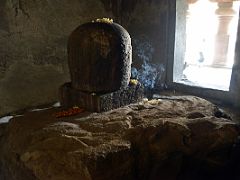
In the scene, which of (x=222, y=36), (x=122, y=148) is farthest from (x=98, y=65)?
(x=222, y=36)

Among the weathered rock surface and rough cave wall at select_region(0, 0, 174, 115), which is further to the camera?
rough cave wall at select_region(0, 0, 174, 115)

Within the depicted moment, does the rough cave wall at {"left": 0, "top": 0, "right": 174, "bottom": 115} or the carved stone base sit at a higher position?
the rough cave wall at {"left": 0, "top": 0, "right": 174, "bottom": 115}

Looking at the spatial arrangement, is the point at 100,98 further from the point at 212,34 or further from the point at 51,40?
the point at 212,34

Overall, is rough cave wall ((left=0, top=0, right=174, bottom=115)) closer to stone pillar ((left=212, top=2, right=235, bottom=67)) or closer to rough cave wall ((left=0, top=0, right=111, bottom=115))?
rough cave wall ((left=0, top=0, right=111, bottom=115))

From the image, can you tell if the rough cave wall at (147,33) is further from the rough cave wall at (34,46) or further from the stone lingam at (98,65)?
the stone lingam at (98,65)

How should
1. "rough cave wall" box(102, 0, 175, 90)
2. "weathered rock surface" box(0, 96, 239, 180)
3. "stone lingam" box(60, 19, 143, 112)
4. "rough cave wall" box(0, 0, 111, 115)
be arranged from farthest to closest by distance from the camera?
"rough cave wall" box(102, 0, 175, 90), "rough cave wall" box(0, 0, 111, 115), "stone lingam" box(60, 19, 143, 112), "weathered rock surface" box(0, 96, 239, 180)

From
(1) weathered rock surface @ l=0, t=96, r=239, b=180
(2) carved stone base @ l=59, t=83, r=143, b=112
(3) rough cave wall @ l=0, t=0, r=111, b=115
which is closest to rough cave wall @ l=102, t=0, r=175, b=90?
(3) rough cave wall @ l=0, t=0, r=111, b=115

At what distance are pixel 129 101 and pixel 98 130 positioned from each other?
910 millimetres

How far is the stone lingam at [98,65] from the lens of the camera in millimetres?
2971

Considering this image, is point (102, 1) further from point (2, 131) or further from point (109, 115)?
point (2, 131)

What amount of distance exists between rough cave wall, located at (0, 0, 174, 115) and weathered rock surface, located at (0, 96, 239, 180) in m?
1.00

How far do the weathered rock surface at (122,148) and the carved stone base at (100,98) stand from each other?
0.80 ft

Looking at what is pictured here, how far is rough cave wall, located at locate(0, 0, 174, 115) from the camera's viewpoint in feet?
11.4

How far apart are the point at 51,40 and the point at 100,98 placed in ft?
4.71
